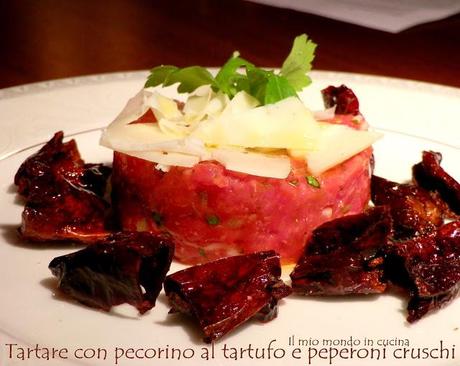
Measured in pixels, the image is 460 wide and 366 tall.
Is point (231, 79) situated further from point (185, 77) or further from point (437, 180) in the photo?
point (437, 180)

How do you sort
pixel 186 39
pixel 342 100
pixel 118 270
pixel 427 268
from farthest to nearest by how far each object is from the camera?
pixel 186 39
pixel 342 100
pixel 427 268
pixel 118 270

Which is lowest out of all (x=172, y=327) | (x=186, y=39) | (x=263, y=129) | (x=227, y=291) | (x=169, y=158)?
(x=186, y=39)

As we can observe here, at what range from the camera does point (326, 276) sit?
228 centimetres

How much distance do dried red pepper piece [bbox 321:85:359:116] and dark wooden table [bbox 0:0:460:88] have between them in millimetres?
1686

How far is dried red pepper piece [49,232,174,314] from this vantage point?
2105mm

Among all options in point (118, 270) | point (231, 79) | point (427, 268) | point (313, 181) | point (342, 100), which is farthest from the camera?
point (342, 100)

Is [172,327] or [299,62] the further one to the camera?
[299,62]

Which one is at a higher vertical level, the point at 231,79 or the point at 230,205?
the point at 231,79

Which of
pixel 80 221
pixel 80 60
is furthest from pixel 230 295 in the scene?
pixel 80 60

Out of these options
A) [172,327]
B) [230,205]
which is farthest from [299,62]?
[172,327]

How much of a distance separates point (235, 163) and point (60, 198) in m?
0.66

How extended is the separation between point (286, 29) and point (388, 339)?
4000mm

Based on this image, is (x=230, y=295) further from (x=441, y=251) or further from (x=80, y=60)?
(x=80, y=60)

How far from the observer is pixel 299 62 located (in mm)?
2717
